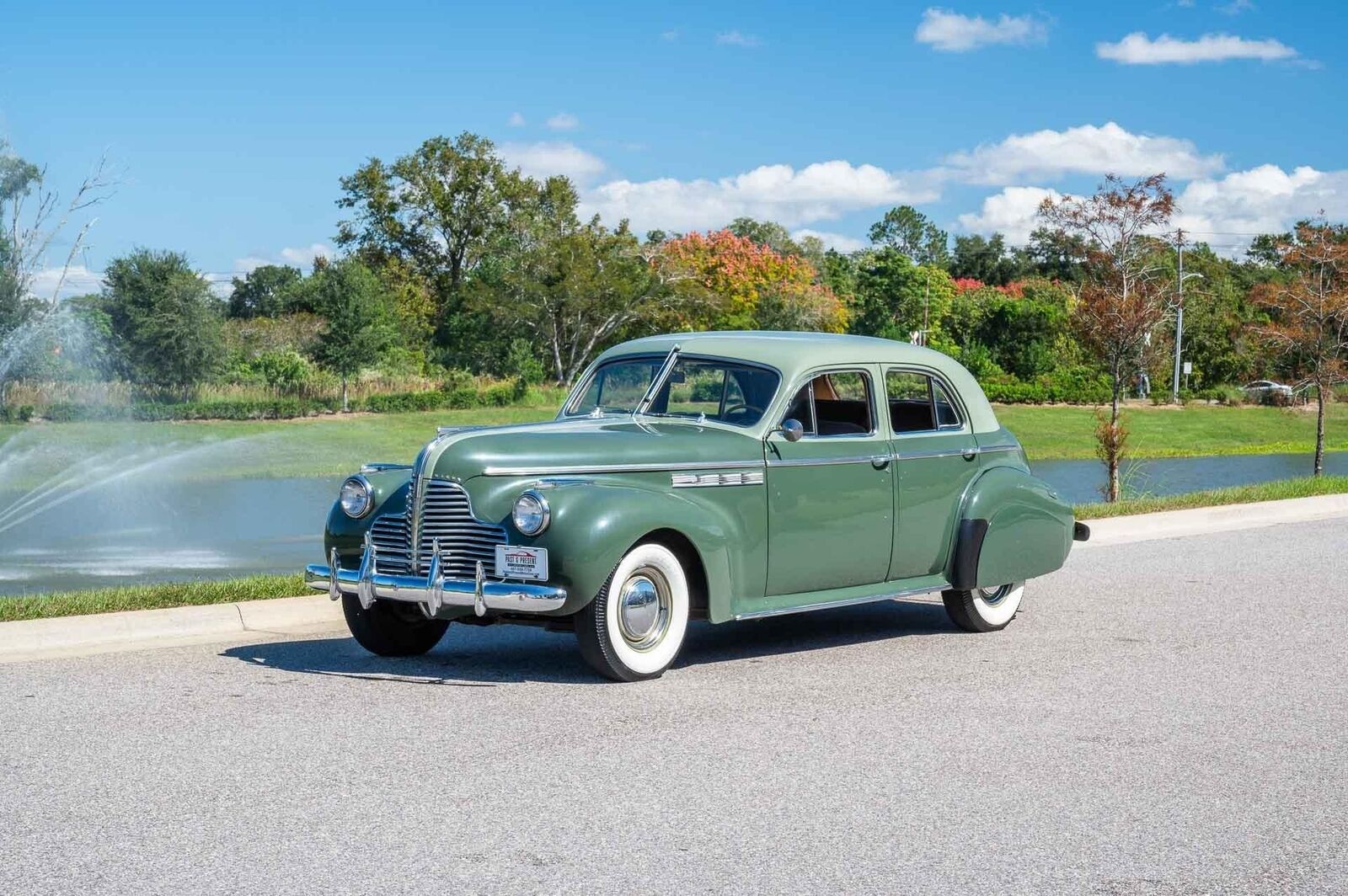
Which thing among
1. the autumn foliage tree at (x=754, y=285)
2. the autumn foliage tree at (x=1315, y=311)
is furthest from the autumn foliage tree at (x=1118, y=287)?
the autumn foliage tree at (x=754, y=285)

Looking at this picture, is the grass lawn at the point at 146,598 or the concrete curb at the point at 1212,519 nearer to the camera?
the grass lawn at the point at 146,598

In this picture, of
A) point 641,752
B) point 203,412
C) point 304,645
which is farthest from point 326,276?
point 641,752

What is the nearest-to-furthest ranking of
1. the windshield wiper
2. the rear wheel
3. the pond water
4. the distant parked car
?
the rear wheel
the windshield wiper
the pond water
the distant parked car

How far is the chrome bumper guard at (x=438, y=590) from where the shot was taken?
7172 mm

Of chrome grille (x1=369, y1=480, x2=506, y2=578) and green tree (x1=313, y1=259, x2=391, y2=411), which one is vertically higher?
green tree (x1=313, y1=259, x2=391, y2=411)

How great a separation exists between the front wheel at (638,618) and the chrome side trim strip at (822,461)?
89cm

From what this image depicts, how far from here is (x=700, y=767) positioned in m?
6.04

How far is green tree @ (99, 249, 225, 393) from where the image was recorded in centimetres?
3850

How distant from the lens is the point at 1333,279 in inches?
1070

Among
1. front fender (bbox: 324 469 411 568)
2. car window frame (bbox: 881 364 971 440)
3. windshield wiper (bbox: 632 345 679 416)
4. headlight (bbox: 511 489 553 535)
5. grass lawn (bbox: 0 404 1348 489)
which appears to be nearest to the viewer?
headlight (bbox: 511 489 553 535)

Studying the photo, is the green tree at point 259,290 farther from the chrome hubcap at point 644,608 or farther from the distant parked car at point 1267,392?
the chrome hubcap at point 644,608

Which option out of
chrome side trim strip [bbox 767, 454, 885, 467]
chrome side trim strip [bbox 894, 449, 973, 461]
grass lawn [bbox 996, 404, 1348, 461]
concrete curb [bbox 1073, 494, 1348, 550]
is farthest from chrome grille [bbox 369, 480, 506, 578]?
grass lawn [bbox 996, 404, 1348, 461]

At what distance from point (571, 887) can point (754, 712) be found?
2.63 m

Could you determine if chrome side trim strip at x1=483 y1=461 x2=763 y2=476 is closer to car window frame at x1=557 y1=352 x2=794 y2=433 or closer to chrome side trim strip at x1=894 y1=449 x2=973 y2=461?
car window frame at x1=557 y1=352 x2=794 y2=433
